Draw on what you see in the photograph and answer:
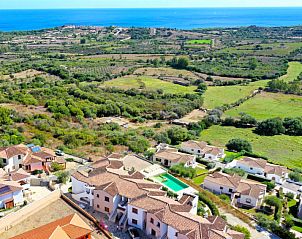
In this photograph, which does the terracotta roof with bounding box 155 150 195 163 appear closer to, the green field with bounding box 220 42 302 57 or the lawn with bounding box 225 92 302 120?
the lawn with bounding box 225 92 302 120

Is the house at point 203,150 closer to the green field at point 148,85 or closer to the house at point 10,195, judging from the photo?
the house at point 10,195

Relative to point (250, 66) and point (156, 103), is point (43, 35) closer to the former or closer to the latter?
point (250, 66)

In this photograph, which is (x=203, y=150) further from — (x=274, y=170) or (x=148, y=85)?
(x=148, y=85)

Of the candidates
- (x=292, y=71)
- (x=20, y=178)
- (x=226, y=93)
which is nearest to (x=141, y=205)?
(x=20, y=178)

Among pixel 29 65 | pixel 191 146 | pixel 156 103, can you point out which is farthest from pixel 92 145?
pixel 29 65

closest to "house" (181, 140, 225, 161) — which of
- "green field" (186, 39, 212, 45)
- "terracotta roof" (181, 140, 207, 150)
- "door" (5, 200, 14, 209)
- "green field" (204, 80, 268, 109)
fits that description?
"terracotta roof" (181, 140, 207, 150)
